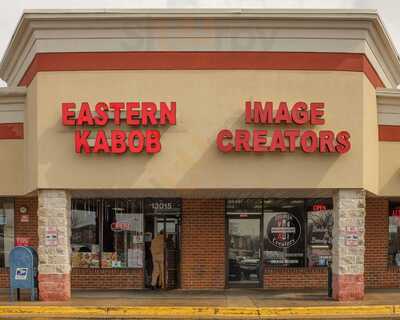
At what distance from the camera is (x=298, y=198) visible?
18406 millimetres

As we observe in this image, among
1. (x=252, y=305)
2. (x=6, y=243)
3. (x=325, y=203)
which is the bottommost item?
(x=252, y=305)

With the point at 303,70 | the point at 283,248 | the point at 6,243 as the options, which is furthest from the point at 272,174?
the point at 6,243

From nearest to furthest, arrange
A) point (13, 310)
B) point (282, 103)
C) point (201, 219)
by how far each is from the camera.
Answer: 1. point (13, 310)
2. point (282, 103)
3. point (201, 219)

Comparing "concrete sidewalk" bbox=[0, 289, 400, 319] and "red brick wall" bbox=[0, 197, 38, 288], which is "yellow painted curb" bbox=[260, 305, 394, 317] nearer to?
"concrete sidewalk" bbox=[0, 289, 400, 319]

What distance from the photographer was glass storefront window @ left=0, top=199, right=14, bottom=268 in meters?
18.4

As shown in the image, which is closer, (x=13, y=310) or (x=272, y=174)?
(x=13, y=310)

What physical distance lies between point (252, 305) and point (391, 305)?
3276 mm

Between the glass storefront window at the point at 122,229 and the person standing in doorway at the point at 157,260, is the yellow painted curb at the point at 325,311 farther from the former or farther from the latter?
the glass storefront window at the point at 122,229

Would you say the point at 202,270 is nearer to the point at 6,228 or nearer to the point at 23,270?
the point at 23,270

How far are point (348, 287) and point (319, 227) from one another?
140 inches

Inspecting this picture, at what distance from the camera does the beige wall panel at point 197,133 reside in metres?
15.1

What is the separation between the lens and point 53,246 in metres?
15.1

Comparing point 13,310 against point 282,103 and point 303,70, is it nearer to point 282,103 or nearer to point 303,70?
point 282,103

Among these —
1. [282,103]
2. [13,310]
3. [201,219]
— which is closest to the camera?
[13,310]
